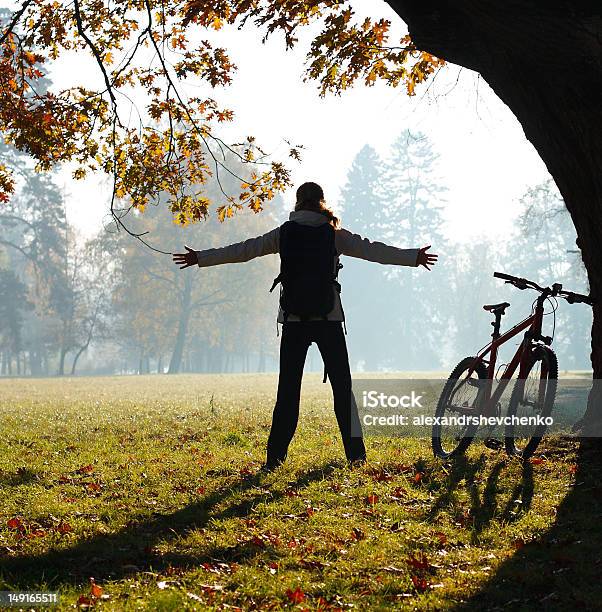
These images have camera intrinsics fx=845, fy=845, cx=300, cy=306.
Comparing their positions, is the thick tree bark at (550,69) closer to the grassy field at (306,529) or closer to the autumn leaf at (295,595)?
the grassy field at (306,529)

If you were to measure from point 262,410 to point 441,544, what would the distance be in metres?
9.99

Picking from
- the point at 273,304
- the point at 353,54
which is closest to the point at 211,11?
the point at 353,54

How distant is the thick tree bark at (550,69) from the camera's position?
6562 mm

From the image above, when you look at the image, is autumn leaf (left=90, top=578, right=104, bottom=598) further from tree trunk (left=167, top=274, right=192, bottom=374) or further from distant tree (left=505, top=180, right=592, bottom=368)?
distant tree (left=505, top=180, right=592, bottom=368)

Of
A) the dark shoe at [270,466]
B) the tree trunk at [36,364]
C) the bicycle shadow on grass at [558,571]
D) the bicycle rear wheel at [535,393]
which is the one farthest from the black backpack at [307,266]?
the tree trunk at [36,364]

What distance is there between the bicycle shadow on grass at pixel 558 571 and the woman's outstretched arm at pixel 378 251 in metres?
2.44

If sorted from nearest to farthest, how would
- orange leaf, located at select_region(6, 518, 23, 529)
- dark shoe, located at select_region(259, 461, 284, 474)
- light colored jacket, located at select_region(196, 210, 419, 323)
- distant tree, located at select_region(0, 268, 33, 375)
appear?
orange leaf, located at select_region(6, 518, 23, 529) < light colored jacket, located at select_region(196, 210, 419, 323) < dark shoe, located at select_region(259, 461, 284, 474) < distant tree, located at select_region(0, 268, 33, 375)

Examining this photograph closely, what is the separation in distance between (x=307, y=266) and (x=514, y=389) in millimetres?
2265

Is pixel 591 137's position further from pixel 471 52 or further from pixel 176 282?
pixel 176 282

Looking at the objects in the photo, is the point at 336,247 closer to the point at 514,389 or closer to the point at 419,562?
the point at 514,389

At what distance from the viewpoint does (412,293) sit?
246 ft

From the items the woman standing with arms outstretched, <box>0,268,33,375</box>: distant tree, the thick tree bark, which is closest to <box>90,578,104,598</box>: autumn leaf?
the woman standing with arms outstretched

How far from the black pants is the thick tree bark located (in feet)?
7.84

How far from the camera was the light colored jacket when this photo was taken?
7516 millimetres
